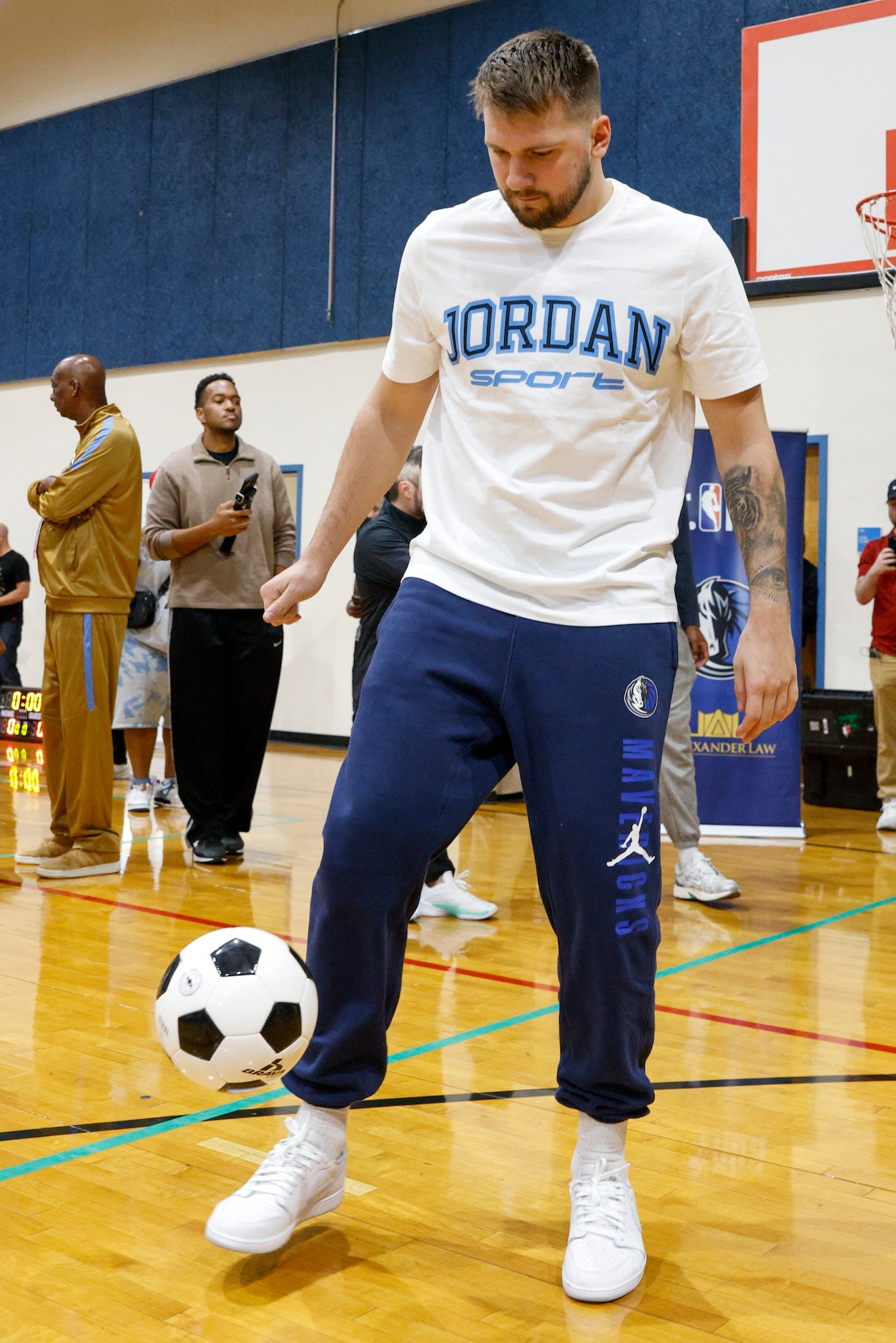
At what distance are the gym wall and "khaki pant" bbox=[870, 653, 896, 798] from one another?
3.94ft

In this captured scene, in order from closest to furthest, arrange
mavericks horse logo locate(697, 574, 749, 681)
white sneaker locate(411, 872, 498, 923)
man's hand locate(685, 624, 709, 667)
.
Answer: white sneaker locate(411, 872, 498, 923) < man's hand locate(685, 624, 709, 667) < mavericks horse logo locate(697, 574, 749, 681)

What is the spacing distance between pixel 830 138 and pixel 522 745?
646cm

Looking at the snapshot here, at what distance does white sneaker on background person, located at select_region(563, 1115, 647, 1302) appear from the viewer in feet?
6.04

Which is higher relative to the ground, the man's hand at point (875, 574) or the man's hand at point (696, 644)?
the man's hand at point (875, 574)

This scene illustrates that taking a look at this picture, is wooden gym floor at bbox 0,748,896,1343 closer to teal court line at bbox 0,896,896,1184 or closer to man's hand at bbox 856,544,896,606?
teal court line at bbox 0,896,896,1184

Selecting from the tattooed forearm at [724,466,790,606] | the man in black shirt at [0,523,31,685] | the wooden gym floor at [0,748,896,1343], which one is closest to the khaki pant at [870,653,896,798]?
the wooden gym floor at [0,748,896,1343]

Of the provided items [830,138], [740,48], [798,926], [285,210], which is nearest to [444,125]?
[285,210]

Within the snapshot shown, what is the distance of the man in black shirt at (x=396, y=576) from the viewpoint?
169 inches

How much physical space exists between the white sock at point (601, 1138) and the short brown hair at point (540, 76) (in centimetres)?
148

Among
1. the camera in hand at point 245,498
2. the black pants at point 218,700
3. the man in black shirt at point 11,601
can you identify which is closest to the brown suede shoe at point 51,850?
the black pants at point 218,700

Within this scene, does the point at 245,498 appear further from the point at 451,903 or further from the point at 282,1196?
the point at 282,1196

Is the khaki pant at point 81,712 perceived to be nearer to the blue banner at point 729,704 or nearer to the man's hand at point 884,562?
the blue banner at point 729,704

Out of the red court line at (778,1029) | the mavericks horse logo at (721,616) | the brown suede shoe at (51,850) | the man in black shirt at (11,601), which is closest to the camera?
the red court line at (778,1029)

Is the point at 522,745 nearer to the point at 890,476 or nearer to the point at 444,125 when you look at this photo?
the point at 890,476
